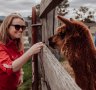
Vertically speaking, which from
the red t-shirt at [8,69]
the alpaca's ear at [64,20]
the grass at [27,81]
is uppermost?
the alpaca's ear at [64,20]

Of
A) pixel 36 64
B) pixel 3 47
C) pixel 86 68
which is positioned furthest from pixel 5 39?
pixel 36 64

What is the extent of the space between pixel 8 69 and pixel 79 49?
0.73 m

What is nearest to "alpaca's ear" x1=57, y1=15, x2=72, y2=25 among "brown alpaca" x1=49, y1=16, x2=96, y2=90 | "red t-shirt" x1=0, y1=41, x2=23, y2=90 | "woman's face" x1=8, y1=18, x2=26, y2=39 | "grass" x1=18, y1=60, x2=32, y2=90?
"brown alpaca" x1=49, y1=16, x2=96, y2=90

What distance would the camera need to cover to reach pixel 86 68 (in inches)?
143

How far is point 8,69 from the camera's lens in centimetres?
399

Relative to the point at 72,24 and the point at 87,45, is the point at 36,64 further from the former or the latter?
the point at 87,45

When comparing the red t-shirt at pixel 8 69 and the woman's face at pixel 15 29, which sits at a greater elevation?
the woman's face at pixel 15 29

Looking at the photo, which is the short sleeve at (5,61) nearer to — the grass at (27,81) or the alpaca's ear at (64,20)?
the alpaca's ear at (64,20)

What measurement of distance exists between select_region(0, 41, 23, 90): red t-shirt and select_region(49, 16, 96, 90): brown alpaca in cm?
44

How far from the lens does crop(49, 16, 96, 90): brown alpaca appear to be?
357cm

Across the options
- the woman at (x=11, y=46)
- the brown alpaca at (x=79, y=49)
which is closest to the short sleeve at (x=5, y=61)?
the woman at (x=11, y=46)

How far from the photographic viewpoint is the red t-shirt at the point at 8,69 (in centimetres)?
402

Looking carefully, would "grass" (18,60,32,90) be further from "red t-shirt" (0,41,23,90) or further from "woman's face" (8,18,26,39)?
"woman's face" (8,18,26,39)

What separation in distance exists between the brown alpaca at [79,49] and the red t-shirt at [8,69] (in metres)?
0.44
